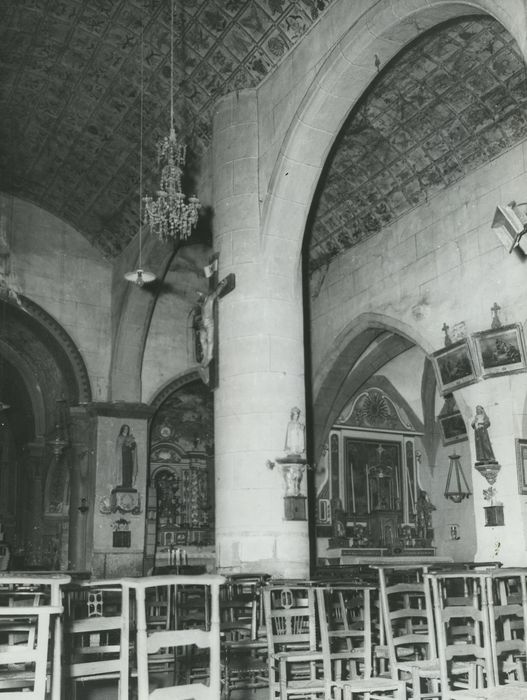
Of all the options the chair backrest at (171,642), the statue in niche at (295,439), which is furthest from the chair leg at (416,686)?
the statue in niche at (295,439)

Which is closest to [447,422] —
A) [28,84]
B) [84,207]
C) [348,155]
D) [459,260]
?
[459,260]

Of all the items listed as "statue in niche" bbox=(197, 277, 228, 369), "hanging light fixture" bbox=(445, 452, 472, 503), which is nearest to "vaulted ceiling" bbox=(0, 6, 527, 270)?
A: "statue in niche" bbox=(197, 277, 228, 369)

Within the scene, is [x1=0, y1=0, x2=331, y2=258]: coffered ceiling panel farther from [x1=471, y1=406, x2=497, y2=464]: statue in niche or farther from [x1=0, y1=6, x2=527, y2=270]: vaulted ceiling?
[x1=471, y1=406, x2=497, y2=464]: statue in niche

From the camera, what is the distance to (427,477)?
61.0ft

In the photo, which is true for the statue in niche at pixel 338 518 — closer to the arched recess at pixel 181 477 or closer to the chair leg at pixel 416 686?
the arched recess at pixel 181 477

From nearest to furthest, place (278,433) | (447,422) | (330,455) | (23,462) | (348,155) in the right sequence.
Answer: (278,433) → (348,155) → (447,422) → (330,455) → (23,462)

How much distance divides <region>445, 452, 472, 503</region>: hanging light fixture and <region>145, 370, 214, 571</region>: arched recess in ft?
17.1

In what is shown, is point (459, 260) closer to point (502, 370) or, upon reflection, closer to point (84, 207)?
point (502, 370)

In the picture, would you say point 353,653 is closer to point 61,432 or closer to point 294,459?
point 294,459

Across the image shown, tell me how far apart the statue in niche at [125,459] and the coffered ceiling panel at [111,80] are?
158 inches

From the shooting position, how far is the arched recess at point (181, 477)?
16.9 meters

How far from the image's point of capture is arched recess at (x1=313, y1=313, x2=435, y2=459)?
1464cm

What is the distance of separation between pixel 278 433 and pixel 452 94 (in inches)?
218

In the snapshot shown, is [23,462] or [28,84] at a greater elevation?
[28,84]
